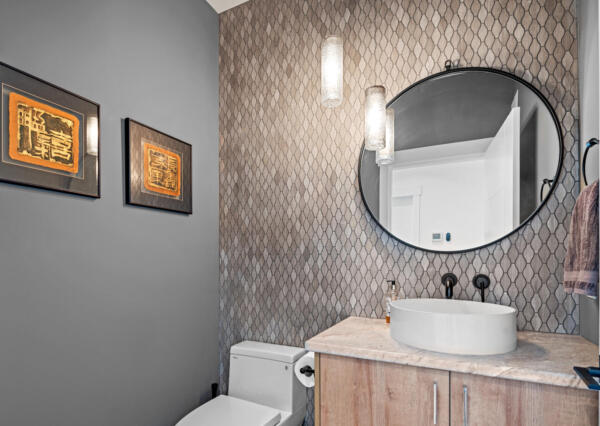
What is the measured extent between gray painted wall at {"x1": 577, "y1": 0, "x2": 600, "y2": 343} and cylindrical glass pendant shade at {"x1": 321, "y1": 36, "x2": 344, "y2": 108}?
0.87 m

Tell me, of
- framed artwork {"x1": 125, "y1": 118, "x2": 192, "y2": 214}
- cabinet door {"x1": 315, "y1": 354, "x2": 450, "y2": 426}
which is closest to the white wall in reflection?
cabinet door {"x1": 315, "y1": 354, "x2": 450, "y2": 426}

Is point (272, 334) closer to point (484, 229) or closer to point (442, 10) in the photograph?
point (484, 229)

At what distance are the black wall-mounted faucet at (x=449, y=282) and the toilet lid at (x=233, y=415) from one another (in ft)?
3.00

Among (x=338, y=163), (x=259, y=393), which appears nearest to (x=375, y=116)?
(x=338, y=163)

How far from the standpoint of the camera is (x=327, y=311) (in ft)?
6.27

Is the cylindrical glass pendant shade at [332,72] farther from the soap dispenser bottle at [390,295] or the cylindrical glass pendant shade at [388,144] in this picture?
the soap dispenser bottle at [390,295]

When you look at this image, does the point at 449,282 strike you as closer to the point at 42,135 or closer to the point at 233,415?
the point at 233,415

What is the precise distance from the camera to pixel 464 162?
167 cm

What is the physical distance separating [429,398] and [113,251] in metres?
1.29

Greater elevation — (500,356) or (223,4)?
(223,4)

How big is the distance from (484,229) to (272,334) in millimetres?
1168

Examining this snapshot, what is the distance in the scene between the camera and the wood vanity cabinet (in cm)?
109

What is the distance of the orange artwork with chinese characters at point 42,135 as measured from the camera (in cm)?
123

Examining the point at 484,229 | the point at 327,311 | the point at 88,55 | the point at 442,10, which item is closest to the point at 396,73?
the point at 442,10
